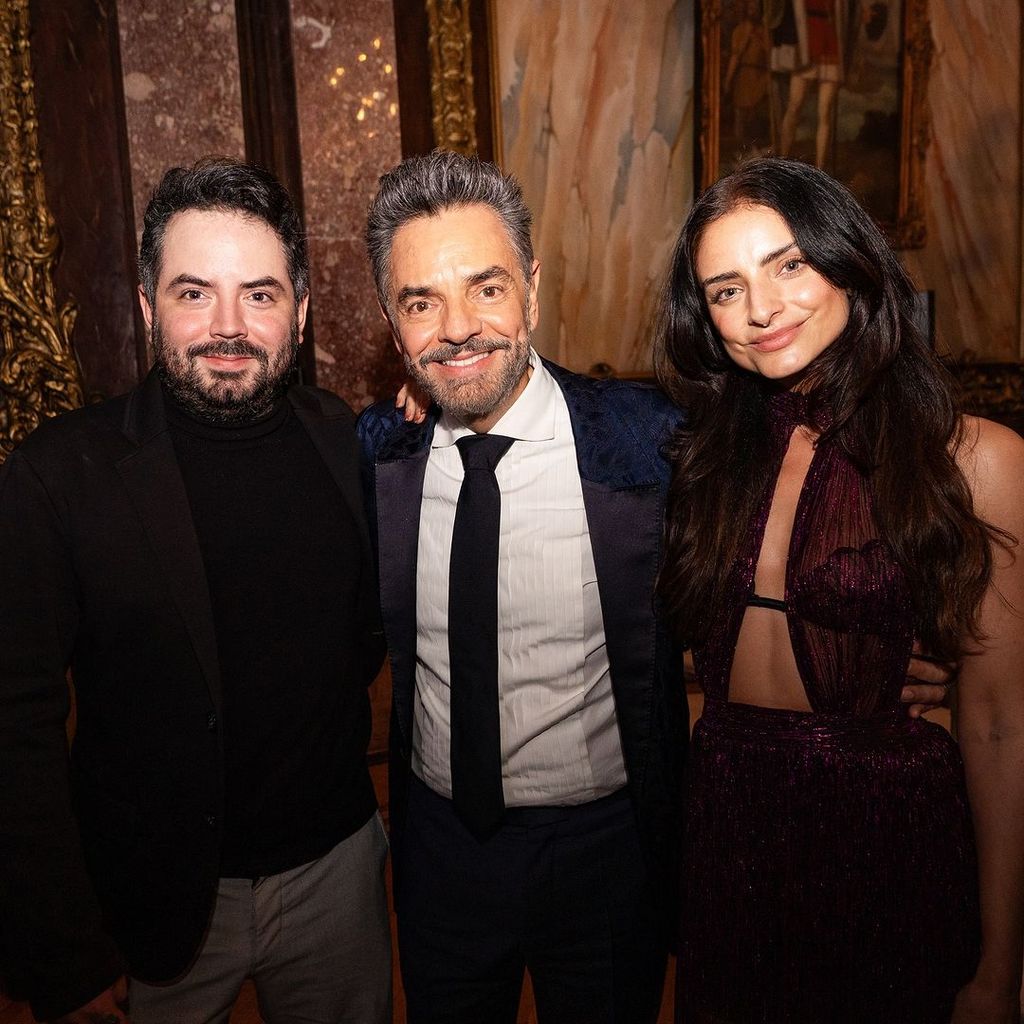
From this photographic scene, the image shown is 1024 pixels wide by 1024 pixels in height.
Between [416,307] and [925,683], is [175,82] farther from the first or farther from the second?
[925,683]

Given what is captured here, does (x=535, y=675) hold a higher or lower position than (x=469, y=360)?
lower

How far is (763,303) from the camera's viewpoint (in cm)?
148

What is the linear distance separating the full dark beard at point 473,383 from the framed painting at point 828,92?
2.56 m

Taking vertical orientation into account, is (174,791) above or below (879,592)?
below

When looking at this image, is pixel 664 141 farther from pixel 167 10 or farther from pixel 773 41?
pixel 167 10

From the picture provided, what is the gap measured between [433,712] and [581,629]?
1.15ft

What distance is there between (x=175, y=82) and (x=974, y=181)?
389 cm

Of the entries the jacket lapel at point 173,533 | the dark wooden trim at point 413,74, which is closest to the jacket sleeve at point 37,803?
the jacket lapel at point 173,533

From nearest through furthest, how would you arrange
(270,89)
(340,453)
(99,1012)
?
(99,1012) < (340,453) < (270,89)

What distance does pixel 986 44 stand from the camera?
4547mm

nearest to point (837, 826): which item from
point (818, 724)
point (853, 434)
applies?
point (818, 724)

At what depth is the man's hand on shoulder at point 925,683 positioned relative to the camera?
149 centimetres

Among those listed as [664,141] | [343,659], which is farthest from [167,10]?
[343,659]

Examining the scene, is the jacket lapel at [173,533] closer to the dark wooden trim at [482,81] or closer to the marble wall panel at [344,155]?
the marble wall panel at [344,155]
